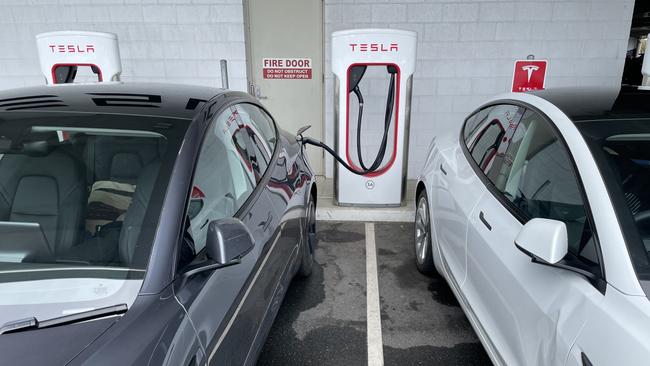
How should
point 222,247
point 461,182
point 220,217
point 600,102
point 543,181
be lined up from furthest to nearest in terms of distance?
point 461,182 → point 600,102 → point 543,181 → point 220,217 → point 222,247

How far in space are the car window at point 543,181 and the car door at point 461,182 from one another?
0.20 m

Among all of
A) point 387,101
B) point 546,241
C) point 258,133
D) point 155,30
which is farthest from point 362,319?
point 155,30

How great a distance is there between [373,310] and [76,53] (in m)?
3.91

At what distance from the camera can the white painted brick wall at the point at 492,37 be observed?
5355 mm

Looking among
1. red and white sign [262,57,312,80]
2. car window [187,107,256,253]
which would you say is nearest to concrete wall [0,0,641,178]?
red and white sign [262,57,312,80]

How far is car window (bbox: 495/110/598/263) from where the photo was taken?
1.74 meters

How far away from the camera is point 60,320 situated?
4.25 feet

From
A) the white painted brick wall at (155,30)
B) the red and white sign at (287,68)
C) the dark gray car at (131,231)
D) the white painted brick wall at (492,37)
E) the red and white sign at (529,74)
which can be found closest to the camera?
the dark gray car at (131,231)

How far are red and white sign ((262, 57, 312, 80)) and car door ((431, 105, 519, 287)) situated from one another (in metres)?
2.89

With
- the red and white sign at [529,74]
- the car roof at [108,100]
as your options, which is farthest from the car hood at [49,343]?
the red and white sign at [529,74]

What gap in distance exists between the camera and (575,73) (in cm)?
555

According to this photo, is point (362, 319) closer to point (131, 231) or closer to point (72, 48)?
point (131, 231)

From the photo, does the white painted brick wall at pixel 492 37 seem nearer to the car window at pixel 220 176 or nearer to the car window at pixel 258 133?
the car window at pixel 258 133

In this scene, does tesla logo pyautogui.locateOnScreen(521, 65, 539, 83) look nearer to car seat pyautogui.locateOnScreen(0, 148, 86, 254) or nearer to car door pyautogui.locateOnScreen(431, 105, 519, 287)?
car door pyautogui.locateOnScreen(431, 105, 519, 287)
